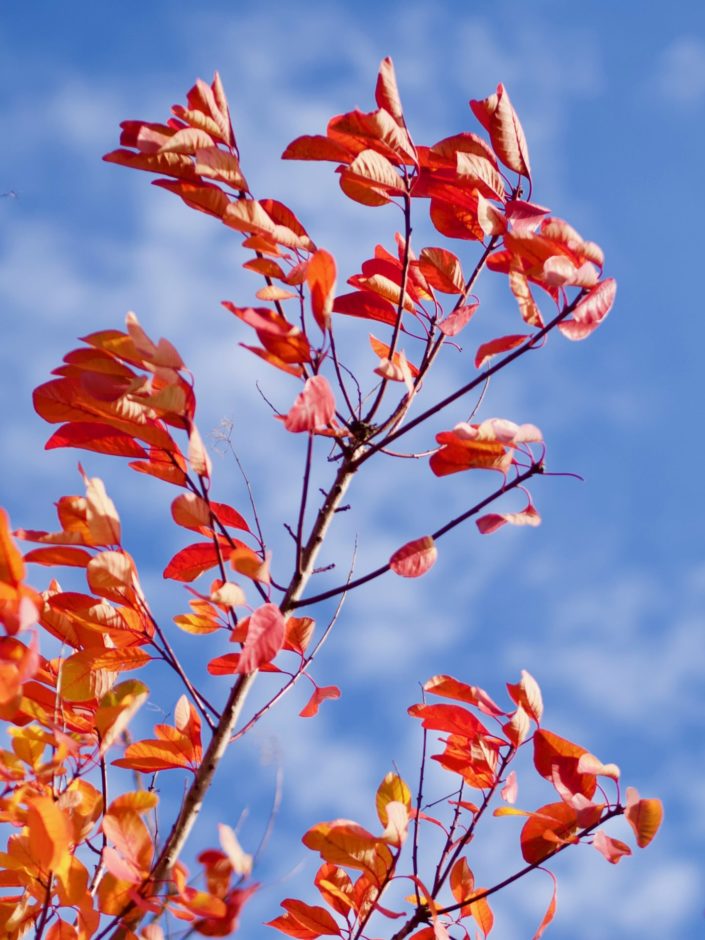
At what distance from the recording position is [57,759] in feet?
3.88

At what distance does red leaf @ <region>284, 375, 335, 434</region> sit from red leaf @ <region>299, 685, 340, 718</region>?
1.28ft

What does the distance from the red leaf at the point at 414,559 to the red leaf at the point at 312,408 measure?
0.69ft

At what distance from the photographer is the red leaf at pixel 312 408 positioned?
Result: 1.19 meters

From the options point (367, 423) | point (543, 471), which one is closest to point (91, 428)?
point (367, 423)

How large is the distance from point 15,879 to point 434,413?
843 millimetres

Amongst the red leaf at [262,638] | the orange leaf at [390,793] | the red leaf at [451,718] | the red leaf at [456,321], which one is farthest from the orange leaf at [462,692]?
the red leaf at [456,321]

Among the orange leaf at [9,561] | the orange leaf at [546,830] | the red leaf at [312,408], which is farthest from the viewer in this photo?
the orange leaf at [546,830]

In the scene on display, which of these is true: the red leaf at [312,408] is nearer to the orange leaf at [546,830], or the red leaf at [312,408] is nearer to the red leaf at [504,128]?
the red leaf at [504,128]

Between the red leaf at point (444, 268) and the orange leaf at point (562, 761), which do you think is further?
the red leaf at point (444, 268)

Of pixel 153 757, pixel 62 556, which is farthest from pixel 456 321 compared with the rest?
pixel 153 757

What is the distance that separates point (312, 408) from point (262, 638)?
0.90 ft

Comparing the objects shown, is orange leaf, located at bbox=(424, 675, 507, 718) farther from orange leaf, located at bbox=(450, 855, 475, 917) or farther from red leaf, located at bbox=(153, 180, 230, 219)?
red leaf, located at bbox=(153, 180, 230, 219)

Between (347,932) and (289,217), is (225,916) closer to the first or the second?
(347,932)

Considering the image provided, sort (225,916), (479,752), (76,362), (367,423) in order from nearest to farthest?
(225,916) → (76,362) → (367,423) → (479,752)
